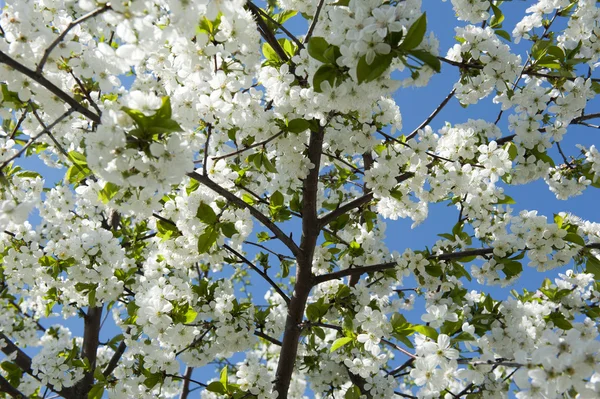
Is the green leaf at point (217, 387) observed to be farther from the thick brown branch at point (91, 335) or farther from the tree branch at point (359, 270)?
the thick brown branch at point (91, 335)

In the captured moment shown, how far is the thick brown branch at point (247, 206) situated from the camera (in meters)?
2.74

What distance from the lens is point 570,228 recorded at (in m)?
3.28

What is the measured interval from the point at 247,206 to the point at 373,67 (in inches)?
60.7

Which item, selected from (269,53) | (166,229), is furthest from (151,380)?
(269,53)

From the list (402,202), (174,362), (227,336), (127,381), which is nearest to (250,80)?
(402,202)

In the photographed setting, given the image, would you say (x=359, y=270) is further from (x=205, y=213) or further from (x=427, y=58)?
(x=427, y=58)

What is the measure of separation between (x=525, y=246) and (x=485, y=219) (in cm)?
48

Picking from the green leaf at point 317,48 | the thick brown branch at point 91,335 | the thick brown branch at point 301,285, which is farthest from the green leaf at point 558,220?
the thick brown branch at point 91,335

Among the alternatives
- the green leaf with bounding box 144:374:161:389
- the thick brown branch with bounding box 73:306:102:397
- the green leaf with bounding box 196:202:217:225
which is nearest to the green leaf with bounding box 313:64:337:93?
the green leaf with bounding box 196:202:217:225

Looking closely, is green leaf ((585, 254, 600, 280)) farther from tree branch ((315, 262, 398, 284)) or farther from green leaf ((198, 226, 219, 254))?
green leaf ((198, 226, 219, 254))

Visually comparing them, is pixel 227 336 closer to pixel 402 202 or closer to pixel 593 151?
pixel 402 202

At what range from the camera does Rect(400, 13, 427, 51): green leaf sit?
6.10ft

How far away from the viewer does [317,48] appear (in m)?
2.16

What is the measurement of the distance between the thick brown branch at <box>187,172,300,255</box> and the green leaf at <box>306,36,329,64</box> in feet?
3.00
